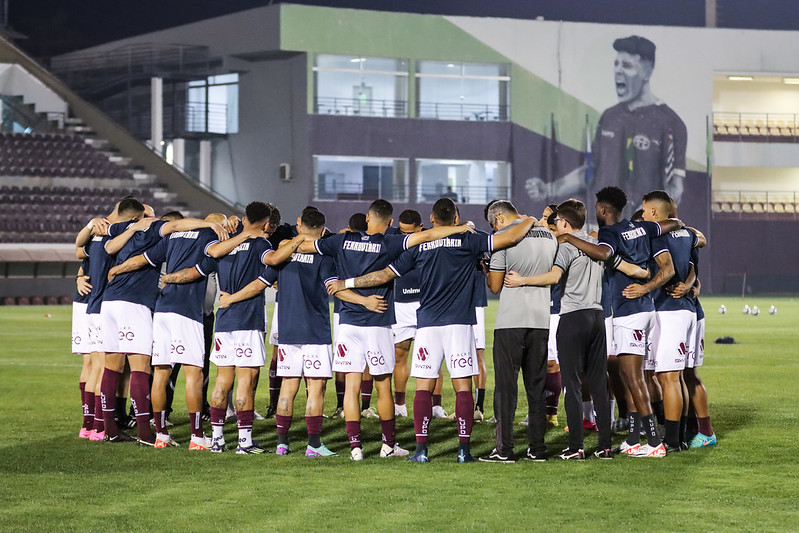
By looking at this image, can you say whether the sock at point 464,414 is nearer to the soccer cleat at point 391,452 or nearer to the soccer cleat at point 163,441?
the soccer cleat at point 391,452

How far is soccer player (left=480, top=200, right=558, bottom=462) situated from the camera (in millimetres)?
9609

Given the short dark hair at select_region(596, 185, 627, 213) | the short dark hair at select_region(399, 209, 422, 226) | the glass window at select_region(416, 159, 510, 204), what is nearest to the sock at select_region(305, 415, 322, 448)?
the short dark hair at select_region(399, 209, 422, 226)

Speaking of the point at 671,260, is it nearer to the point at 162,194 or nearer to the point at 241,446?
the point at 241,446

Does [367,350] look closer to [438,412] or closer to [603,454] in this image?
[603,454]

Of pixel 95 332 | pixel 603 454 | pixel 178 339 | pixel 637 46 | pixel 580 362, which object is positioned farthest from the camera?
pixel 637 46

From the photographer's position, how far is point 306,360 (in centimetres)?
1005

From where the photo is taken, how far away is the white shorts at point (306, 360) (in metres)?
10.0

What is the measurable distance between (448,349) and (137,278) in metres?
3.23

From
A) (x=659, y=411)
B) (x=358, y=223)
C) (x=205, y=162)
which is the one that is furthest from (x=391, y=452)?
Answer: (x=205, y=162)

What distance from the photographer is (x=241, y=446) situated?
33.5 ft

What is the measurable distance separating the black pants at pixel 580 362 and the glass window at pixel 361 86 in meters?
45.0

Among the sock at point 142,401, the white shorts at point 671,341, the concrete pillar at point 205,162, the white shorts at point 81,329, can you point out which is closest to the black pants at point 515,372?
the white shorts at point 671,341

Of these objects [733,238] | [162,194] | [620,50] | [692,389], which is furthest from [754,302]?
[692,389]

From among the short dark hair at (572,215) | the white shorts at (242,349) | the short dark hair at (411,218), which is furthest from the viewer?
the short dark hair at (411,218)
